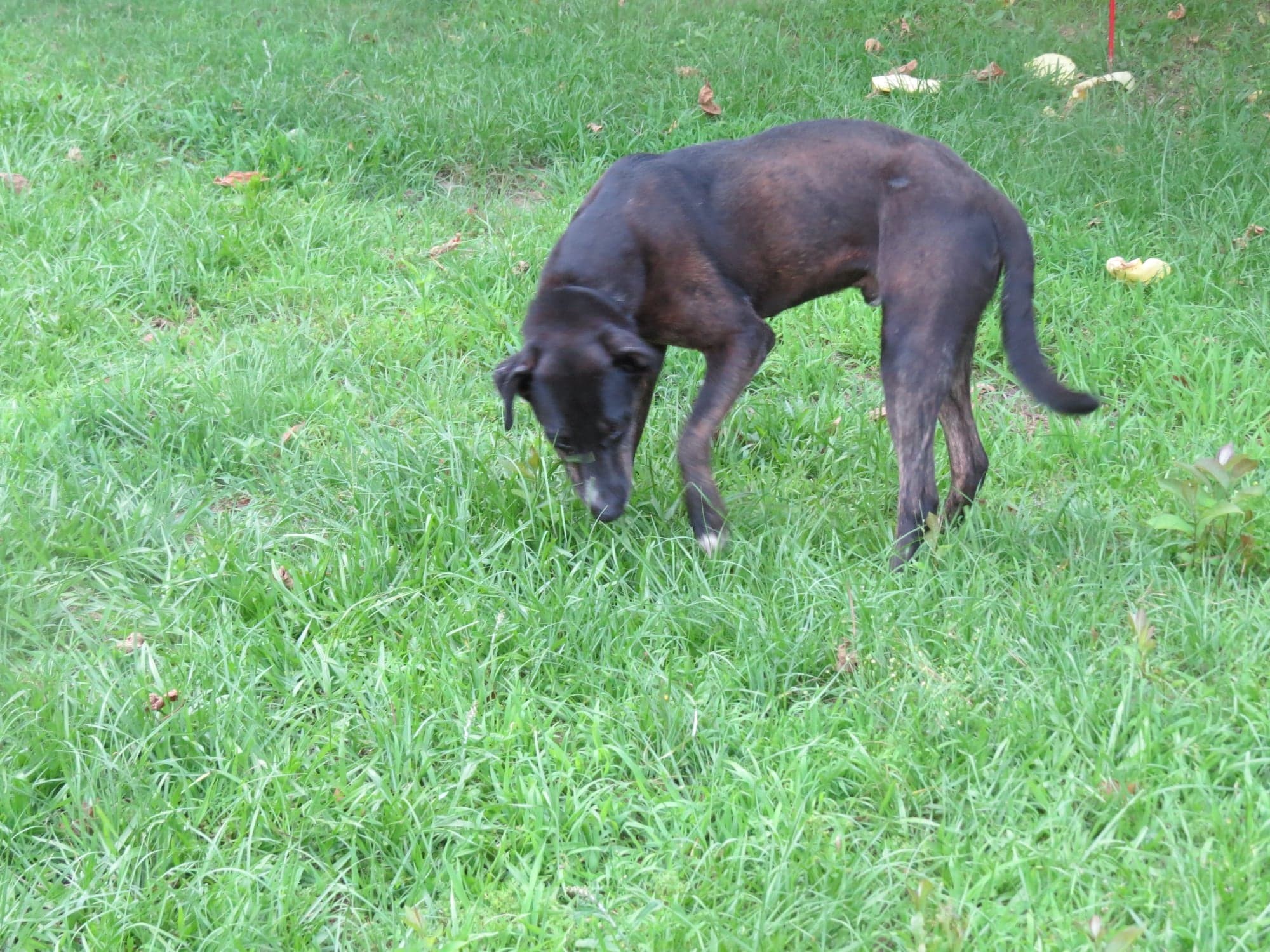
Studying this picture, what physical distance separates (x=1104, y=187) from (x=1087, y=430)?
221 centimetres

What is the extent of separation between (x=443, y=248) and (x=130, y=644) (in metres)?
3.12

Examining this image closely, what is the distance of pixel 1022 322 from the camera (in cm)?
358

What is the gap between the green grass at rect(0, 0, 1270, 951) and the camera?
2.55m

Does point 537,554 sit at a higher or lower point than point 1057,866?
lower

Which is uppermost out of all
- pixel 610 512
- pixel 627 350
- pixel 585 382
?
pixel 627 350

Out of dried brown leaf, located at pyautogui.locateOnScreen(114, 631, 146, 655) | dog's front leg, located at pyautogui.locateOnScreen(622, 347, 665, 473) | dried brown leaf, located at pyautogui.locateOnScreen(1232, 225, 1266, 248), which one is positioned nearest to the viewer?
dried brown leaf, located at pyautogui.locateOnScreen(114, 631, 146, 655)

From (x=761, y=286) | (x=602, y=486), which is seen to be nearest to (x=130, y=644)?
(x=602, y=486)

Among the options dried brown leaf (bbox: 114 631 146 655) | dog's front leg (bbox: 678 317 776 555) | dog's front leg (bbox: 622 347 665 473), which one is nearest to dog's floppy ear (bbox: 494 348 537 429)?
dog's front leg (bbox: 622 347 665 473)

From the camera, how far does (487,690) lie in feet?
10.3

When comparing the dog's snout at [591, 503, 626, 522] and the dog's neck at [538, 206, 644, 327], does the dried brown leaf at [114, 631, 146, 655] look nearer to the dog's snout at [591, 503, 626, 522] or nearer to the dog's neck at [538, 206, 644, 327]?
the dog's snout at [591, 503, 626, 522]

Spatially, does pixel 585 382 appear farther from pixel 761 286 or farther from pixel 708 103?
pixel 708 103

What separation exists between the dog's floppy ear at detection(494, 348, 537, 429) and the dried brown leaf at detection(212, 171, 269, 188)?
321cm

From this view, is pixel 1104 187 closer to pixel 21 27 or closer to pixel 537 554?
pixel 537 554

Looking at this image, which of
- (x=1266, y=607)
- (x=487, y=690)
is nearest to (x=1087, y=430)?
(x=1266, y=607)
